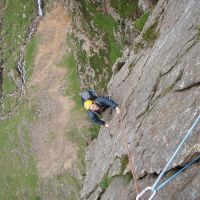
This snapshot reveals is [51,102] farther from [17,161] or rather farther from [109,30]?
[109,30]

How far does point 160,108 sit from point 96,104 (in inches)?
259

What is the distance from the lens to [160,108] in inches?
688

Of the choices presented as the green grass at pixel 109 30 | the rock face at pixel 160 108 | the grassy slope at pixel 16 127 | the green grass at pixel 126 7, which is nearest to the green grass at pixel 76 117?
the green grass at pixel 109 30

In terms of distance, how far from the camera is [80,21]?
42.8 metres

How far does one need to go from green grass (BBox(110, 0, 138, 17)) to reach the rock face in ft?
38.4

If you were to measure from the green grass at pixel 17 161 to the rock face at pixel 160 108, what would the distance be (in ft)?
59.0

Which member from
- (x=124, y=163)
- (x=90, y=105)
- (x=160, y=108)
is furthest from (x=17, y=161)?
(x=160, y=108)

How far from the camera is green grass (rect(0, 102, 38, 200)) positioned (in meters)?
42.4

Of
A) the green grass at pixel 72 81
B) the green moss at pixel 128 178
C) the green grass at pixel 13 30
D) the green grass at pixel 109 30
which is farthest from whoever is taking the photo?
the green grass at pixel 13 30

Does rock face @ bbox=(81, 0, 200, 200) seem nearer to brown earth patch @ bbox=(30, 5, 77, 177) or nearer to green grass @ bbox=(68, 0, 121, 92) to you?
green grass @ bbox=(68, 0, 121, 92)

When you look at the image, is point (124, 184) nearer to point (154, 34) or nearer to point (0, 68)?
point (154, 34)

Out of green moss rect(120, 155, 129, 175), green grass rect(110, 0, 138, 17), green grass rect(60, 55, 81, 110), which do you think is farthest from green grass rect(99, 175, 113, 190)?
green grass rect(110, 0, 138, 17)

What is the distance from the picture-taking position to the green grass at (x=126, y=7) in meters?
36.6

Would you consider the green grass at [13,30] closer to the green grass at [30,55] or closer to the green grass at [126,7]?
the green grass at [30,55]
